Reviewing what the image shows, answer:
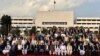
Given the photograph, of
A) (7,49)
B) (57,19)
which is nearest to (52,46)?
(7,49)

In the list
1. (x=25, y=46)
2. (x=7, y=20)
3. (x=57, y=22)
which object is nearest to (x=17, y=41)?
(x=25, y=46)

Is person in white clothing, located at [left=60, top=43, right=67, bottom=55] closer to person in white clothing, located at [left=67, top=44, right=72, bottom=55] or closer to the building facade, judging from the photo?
person in white clothing, located at [left=67, top=44, right=72, bottom=55]

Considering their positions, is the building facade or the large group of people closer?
the large group of people

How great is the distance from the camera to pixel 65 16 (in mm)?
197875

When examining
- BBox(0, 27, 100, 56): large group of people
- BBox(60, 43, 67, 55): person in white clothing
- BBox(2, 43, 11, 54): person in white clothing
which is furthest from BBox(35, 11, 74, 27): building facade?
BBox(2, 43, 11, 54): person in white clothing

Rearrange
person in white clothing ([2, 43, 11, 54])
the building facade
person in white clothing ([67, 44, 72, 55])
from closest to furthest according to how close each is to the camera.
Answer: person in white clothing ([2, 43, 11, 54]) < person in white clothing ([67, 44, 72, 55]) < the building facade

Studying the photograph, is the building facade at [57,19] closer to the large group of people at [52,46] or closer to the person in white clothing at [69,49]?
the large group of people at [52,46]

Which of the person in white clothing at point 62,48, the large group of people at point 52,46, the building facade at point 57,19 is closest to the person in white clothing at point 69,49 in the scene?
the large group of people at point 52,46

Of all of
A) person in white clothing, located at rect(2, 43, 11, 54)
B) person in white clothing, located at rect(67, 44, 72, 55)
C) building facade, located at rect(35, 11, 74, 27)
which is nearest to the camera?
person in white clothing, located at rect(2, 43, 11, 54)

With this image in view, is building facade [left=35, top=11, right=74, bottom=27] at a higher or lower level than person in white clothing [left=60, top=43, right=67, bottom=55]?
lower

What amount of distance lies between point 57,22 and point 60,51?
166 m

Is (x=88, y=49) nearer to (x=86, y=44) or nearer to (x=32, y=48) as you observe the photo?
(x=86, y=44)

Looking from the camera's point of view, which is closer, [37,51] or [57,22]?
[37,51]

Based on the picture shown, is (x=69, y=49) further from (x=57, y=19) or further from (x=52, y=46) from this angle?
(x=57, y=19)
